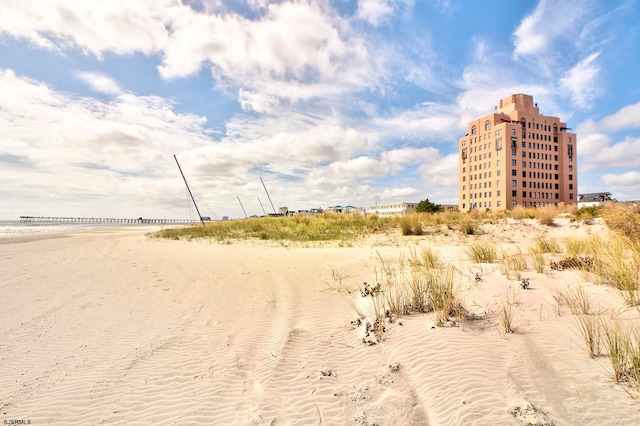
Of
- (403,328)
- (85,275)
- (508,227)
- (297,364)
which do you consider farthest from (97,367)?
(508,227)

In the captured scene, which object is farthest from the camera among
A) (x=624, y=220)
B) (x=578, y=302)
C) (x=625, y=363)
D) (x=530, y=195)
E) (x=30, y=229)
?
(x=530, y=195)

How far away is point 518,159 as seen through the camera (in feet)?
281

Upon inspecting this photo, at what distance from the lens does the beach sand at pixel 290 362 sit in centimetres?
278

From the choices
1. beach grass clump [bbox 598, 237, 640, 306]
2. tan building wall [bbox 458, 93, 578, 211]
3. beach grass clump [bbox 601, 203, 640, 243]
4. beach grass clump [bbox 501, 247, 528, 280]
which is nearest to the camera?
beach grass clump [bbox 598, 237, 640, 306]

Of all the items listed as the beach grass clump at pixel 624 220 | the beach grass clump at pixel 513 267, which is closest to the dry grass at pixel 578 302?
the beach grass clump at pixel 513 267

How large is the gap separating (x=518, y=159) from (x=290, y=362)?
3968 inches

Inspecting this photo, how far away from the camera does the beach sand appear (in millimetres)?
2775

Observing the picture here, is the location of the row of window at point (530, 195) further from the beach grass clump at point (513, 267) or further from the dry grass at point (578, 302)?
the dry grass at point (578, 302)

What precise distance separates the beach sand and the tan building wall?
9133 centimetres

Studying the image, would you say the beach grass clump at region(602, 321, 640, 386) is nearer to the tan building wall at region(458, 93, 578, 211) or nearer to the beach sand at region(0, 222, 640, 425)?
the beach sand at region(0, 222, 640, 425)

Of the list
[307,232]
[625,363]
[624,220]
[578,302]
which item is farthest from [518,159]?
[625,363]

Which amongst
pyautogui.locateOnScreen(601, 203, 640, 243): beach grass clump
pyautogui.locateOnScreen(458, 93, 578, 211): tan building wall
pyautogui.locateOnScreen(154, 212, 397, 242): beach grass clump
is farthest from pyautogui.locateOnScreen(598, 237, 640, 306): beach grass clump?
pyautogui.locateOnScreen(458, 93, 578, 211): tan building wall

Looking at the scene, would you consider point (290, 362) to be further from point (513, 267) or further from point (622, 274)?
point (513, 267)

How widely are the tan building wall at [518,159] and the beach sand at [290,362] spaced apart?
9133cm
